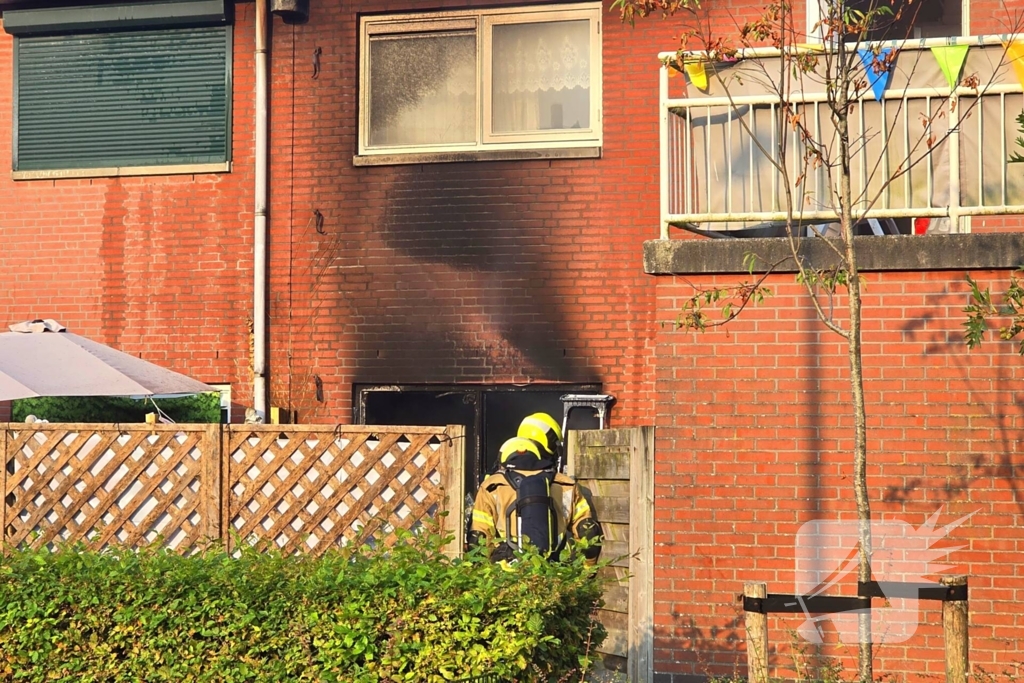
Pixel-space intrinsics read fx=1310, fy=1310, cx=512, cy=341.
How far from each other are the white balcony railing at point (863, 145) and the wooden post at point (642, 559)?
1292 mm

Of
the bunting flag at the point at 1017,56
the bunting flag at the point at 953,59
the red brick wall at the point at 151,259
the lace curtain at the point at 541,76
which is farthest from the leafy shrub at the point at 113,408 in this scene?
the bunting flag at the point at 1017,56

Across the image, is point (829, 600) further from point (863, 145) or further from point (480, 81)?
point (480, 81)

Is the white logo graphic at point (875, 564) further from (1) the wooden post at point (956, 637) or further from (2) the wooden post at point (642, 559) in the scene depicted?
(1) the wooden post at point (956, 637)

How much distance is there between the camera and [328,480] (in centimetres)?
744

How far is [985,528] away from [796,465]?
3.40 feet

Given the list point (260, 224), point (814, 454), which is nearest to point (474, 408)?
point (260, 224)

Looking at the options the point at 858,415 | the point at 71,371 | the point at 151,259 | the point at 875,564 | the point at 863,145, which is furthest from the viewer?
the point at 151,259

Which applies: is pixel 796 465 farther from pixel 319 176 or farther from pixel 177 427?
pixel 319 176

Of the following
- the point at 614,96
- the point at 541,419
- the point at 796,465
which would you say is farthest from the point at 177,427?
the point at 614,96

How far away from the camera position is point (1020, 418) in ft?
23.0

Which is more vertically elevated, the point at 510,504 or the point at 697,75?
the point at 697,75

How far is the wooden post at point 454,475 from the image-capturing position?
279 inches

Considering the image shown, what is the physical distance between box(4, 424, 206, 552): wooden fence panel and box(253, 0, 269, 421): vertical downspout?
393 centimetres

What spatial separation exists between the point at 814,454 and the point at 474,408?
4939 mm
